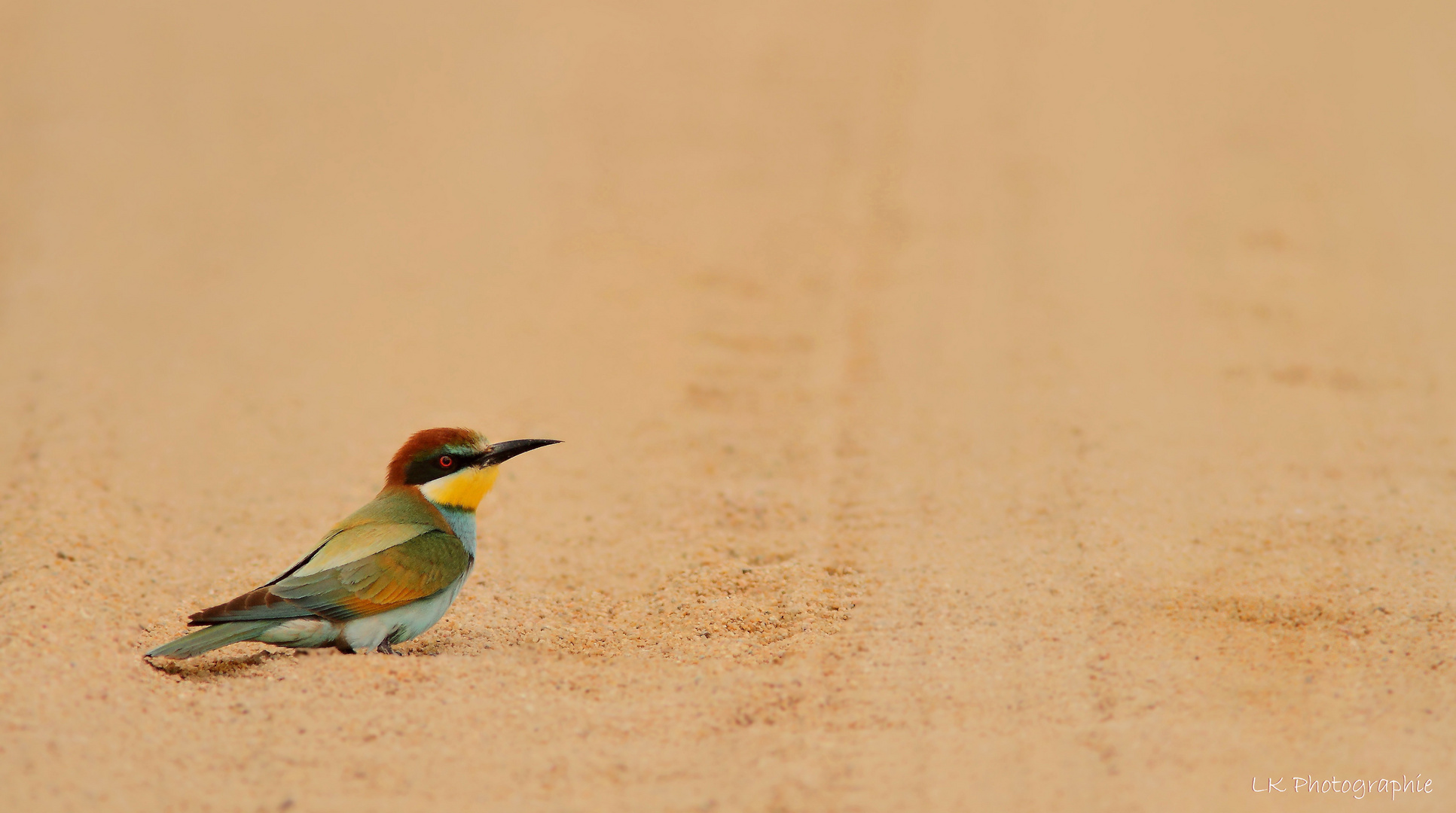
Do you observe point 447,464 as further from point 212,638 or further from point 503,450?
point 212,638

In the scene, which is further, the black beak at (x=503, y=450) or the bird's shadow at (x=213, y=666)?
the black beak at (x=503, y=450)

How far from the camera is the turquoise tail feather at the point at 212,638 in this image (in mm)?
3527

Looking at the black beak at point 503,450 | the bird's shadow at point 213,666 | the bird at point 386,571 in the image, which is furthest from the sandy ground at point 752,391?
the black beak at point 503,450

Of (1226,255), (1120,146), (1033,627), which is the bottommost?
(1033,627)

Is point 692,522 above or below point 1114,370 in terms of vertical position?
below

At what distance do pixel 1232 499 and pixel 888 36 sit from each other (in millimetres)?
8415

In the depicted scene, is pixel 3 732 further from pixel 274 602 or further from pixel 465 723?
pixel 465 723

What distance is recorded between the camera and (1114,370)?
7266mm

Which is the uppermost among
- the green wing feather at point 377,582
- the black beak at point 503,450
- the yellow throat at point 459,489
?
the black beak at point 503,450

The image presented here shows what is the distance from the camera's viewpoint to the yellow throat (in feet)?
14.1

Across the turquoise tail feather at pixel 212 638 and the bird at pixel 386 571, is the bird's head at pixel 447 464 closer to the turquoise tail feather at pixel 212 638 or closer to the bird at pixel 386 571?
the bird at pixel 386 571

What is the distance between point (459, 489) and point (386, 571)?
1.79 ft

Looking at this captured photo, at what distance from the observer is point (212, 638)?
3.57 m

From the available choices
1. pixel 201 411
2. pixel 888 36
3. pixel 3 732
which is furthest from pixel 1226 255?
pixel 3 732
